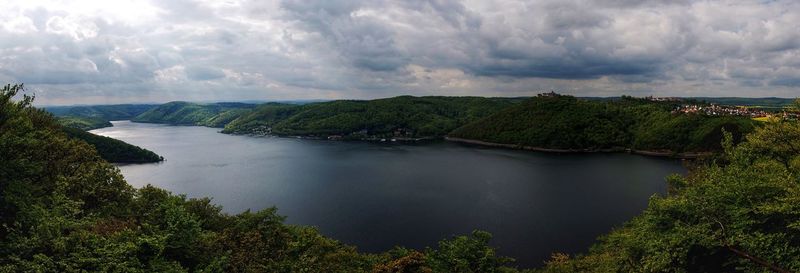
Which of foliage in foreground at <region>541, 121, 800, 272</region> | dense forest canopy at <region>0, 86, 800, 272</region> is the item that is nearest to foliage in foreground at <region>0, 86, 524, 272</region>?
dense forest canopy at <region>0, 86, 800, 272</region>

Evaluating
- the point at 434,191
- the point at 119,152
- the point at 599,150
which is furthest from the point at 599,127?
the point at 119,152

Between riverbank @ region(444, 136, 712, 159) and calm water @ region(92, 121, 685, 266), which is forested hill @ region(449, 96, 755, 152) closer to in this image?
riverbank @ region(444, 136, 712, 159)

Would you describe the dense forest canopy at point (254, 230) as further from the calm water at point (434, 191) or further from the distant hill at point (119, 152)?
the distant hill at point (119, 152)

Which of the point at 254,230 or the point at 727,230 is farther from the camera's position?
the point at 254,230

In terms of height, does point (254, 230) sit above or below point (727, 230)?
below

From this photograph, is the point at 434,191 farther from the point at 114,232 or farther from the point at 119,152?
the point at 119,152
